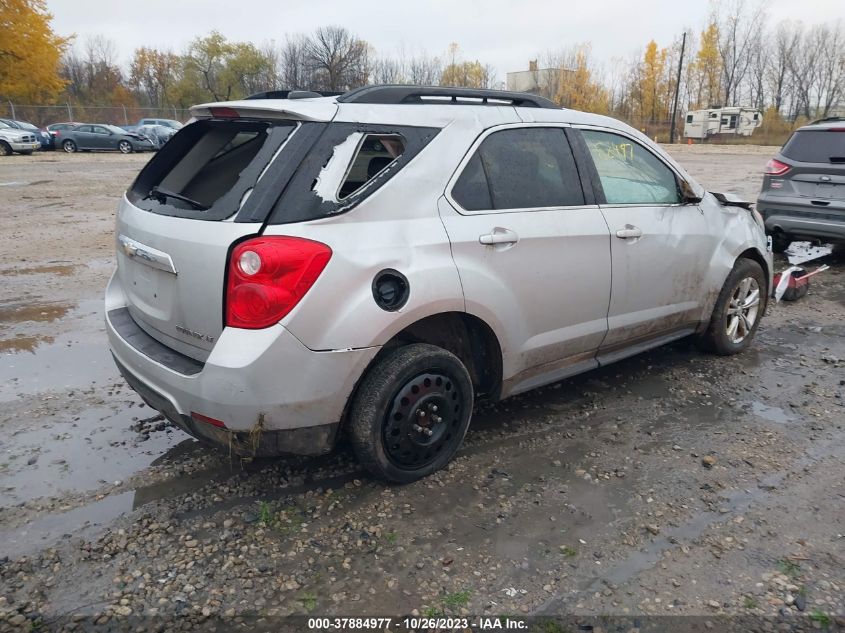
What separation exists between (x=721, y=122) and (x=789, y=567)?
59.6 m

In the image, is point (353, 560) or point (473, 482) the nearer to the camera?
point (353, 560)

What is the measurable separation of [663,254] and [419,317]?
1989mm

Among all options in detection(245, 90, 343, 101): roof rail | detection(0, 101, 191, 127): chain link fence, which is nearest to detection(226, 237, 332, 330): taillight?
detection(245, 90, 343, 101): roof rail

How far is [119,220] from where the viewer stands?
3.57 m

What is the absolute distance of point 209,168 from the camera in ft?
11.0

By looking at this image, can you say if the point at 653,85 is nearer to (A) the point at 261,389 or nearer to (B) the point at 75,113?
(B) the point at 75,113

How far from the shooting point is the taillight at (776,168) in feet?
26.6

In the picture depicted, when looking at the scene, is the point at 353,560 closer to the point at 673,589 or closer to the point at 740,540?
the point at 673,589

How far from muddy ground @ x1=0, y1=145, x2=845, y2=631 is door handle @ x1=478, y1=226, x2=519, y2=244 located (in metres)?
1.21

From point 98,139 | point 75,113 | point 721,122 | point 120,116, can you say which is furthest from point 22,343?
point 721,122

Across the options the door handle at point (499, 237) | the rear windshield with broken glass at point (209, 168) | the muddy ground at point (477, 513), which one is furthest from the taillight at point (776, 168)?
the rear windshield with broken glass at point (209, 168)

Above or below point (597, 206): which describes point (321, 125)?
above

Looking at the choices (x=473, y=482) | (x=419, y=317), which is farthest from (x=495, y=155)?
(x=473, y=482)

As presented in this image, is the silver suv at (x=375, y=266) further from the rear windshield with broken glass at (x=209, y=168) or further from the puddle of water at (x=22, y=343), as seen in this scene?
the puddle of water at (x=22, y=343)
